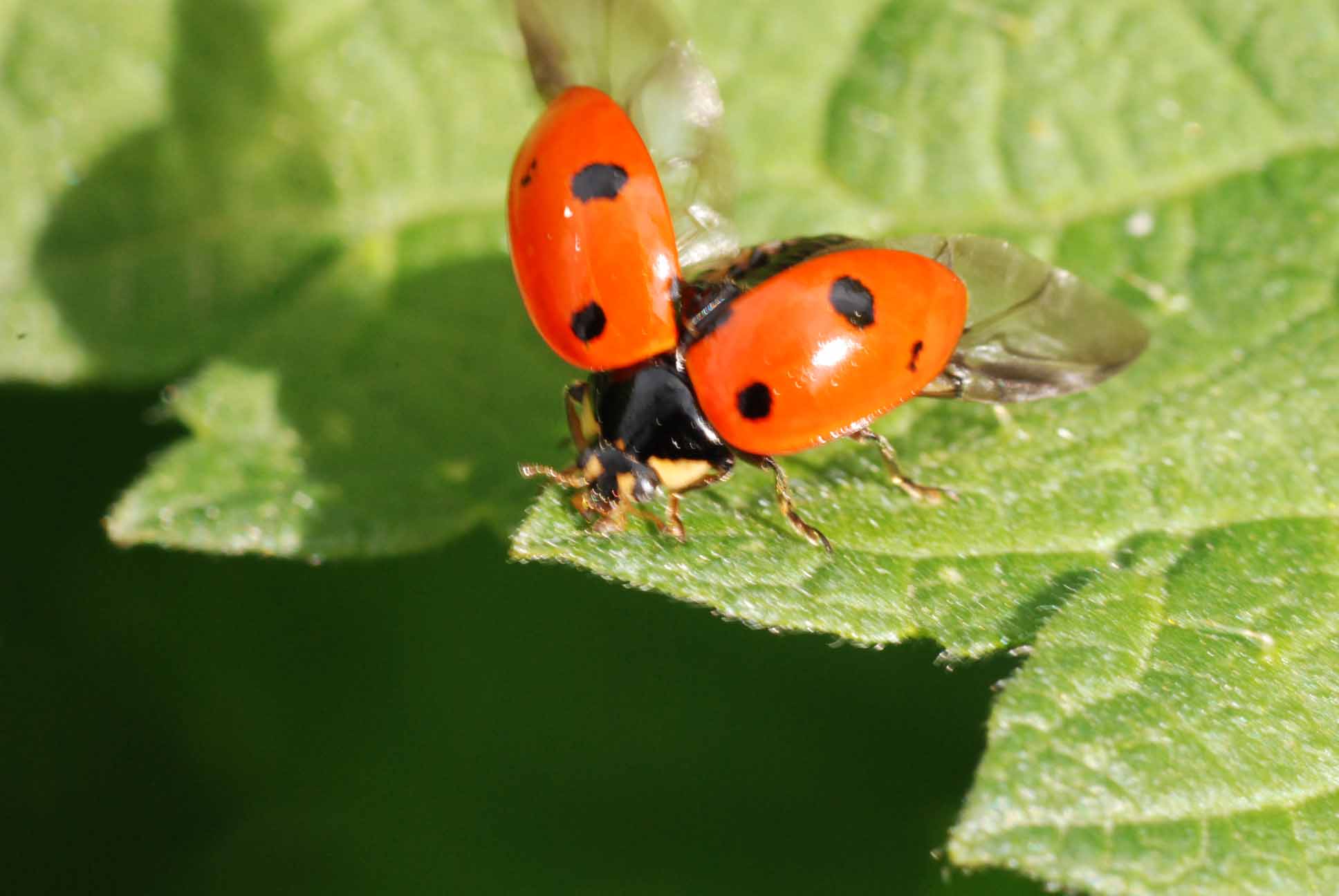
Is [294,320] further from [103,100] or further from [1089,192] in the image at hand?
[1089,192]

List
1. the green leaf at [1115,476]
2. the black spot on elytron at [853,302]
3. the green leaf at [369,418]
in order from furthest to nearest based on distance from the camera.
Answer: the green leaf at [369,418] < the black spot on elytron at [853,302] < the green leaf at [1115,476]

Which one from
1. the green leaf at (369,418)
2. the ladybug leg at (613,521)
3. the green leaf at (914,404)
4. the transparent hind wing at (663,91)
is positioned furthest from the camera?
the green leaf at (369,418)

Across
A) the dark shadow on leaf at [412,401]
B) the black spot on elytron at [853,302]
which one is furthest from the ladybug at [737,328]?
the dark shadow on leaf at [412,401]

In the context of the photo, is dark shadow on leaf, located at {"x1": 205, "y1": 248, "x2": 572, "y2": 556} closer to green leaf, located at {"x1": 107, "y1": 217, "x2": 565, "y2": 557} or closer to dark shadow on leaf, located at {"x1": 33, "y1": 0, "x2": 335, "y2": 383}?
green leaf, located at {"x1": 107, "y1": 217, "x2": 565, "y2": 557}

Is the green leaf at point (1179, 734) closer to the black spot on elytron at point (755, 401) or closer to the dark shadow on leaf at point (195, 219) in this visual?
the black spot on elytron at point (755, 401)

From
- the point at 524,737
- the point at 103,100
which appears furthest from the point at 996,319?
the point at 103,100

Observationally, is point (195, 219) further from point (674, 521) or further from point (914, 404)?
point (914, 404)

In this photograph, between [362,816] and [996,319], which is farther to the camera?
[362,816]

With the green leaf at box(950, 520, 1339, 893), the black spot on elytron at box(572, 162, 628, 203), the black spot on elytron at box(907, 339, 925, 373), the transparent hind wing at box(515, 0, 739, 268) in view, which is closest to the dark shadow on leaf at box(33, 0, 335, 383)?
the transparent hind wing at box(515, 0, 739, 268)
